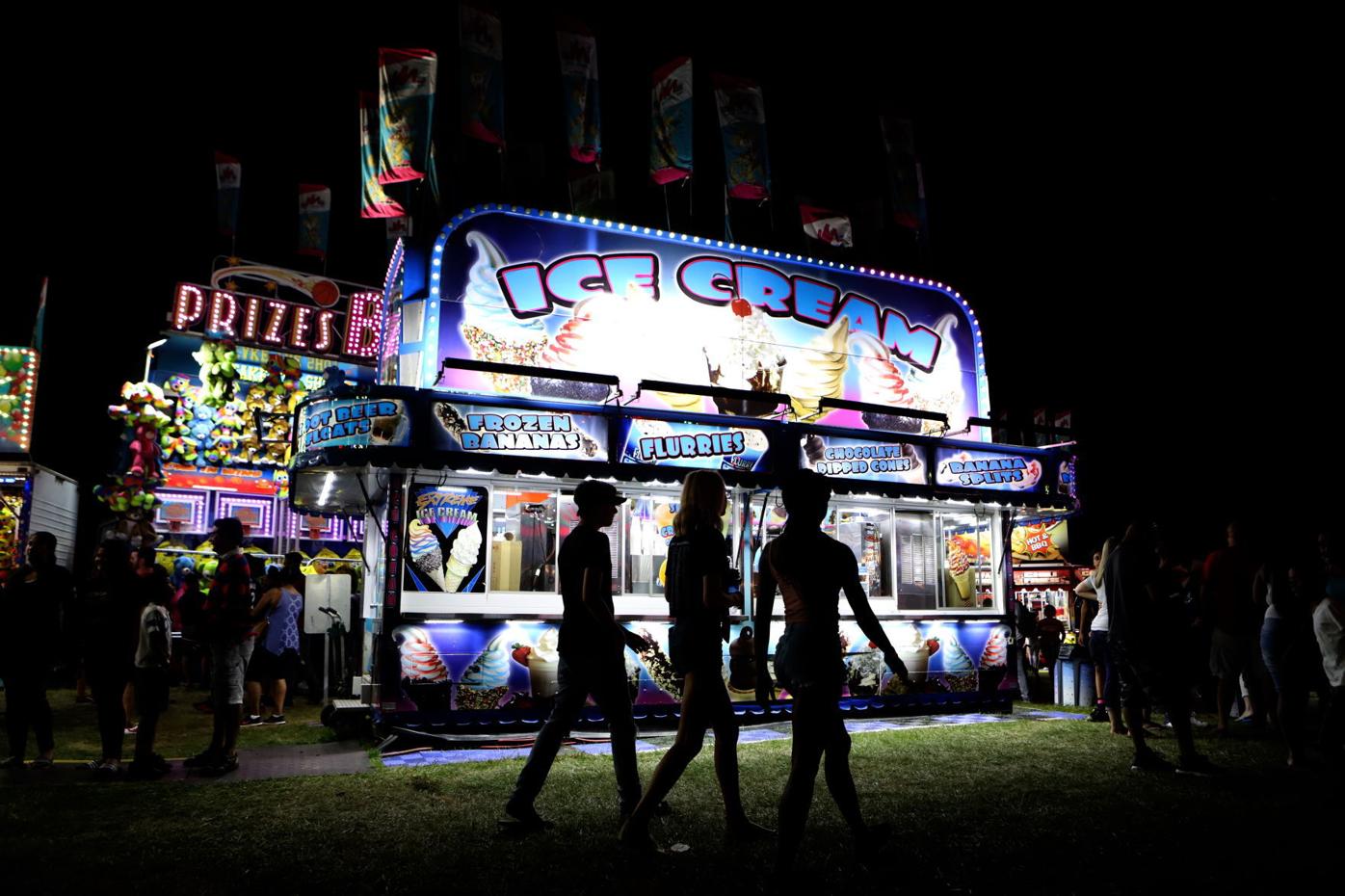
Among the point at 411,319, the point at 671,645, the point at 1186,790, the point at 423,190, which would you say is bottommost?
the point at 1186,790

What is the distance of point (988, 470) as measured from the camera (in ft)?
36.9

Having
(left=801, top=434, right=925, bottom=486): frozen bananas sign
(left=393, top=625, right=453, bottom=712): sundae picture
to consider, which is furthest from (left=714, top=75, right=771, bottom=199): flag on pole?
(left=393, top=625, right=453, bottom=712): sundae picture

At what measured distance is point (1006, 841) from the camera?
184 inches

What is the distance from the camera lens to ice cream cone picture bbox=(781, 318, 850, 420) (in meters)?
11.8

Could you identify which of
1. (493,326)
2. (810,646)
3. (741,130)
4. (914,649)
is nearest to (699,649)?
(810,646)

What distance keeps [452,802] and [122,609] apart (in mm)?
3269

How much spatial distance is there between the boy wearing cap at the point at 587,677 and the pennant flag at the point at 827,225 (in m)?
9.99

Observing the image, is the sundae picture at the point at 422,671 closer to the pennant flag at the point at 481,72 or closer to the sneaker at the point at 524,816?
the sneaker at the point at 524,816

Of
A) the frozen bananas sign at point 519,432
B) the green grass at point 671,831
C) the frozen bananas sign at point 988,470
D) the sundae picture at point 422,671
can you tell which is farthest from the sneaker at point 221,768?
the frozen bananas sign at point 988,470

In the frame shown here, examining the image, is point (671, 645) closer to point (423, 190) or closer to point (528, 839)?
point (528, 839)

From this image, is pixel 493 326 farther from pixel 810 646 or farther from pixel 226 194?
pixel 226 194

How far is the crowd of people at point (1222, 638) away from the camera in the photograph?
6539mm

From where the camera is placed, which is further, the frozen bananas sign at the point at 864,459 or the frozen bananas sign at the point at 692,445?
the frozen bananas sign at the point at 864,459

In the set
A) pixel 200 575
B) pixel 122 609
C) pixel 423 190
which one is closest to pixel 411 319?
pixel 423 190
